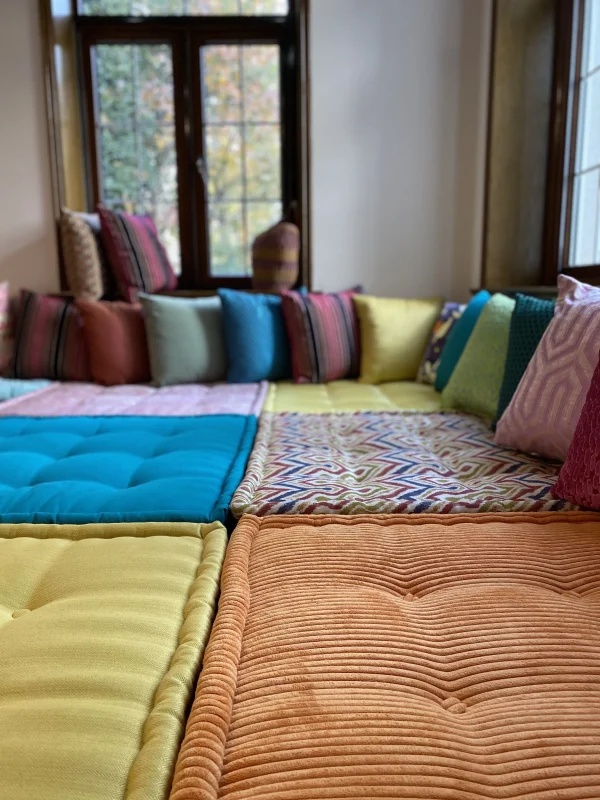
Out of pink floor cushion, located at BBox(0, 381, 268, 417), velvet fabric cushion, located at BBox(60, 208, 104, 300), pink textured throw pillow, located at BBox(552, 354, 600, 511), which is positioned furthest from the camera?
velvet fabric cushion, located at BBox(60, 208, 104, 300)

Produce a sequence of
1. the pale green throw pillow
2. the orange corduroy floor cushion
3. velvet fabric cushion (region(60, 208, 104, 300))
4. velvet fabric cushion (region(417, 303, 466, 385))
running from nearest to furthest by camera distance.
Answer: the orange corduroy floor cushion, the pale green throw pillow, velvet fabric cushion (region(417, 303, 466, 385)), velvet fabric cushion (region(60, 208, 104, 300))

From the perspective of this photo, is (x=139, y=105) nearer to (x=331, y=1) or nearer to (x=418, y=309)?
(x=331, y=1)

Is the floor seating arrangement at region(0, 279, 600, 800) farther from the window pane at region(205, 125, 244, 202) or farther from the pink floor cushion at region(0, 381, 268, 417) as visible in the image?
the window pane at region(205, 125, 244, 202)

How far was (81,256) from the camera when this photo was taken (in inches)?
102

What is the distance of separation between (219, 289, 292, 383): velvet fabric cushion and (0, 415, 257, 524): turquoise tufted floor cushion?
624 mm

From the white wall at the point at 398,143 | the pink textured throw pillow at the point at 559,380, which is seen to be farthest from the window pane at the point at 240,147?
the pink textured throw pillow at the point at 559,380

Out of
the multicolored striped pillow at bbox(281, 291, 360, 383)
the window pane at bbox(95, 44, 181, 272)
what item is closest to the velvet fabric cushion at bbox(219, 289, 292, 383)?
the multicolored striped pillow at bbox(281, 291, 360, 383)

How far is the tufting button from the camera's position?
22.7 inches

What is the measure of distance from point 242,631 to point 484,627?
28cm

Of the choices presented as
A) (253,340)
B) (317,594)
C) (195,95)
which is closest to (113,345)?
(253,340)

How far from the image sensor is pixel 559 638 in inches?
26.1

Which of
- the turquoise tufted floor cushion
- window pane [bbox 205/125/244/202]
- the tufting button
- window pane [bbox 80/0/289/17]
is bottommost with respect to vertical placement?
the turquoise tufted floor cushion

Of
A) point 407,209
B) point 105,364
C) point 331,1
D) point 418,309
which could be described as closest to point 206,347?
point 105,364

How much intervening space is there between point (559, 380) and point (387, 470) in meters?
0.39
